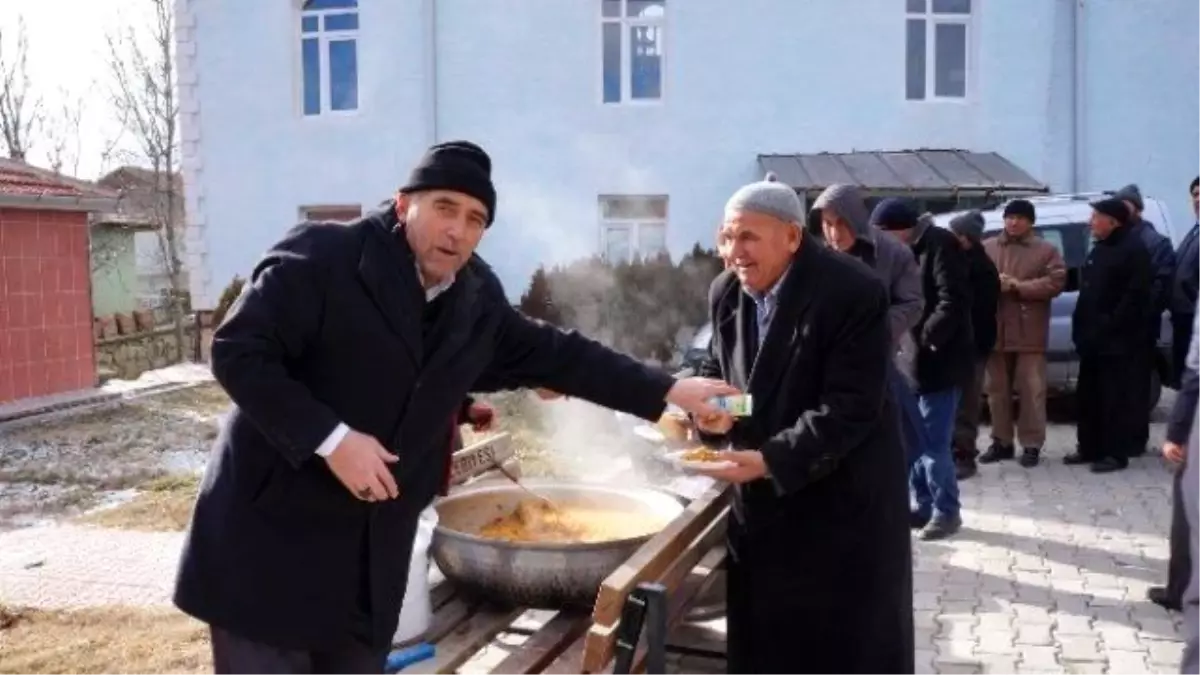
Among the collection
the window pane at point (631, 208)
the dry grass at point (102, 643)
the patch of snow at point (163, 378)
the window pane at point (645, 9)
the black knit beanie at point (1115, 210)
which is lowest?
the dry grass at point (102, 643)

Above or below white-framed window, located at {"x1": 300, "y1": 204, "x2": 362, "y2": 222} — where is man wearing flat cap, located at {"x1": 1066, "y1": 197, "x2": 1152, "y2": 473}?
below

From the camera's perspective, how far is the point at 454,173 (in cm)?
240

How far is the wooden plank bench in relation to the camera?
8.28 feet

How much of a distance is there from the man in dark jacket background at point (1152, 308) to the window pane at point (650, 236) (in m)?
7.89

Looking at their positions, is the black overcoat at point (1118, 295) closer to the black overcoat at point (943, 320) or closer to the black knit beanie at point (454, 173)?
the black overcoat at point (943, 320)

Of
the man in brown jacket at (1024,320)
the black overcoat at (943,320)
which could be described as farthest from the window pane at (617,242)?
the black overcoat at (943,320)

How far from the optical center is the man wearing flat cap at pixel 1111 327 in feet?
23.6

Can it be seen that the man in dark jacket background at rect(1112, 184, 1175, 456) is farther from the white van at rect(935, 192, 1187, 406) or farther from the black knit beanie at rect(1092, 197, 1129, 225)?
the white van at rect(935, 192, 1187, 406)

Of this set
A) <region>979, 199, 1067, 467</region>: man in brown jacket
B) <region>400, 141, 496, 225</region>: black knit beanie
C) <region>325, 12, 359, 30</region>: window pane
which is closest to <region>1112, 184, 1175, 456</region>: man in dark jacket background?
<region>979, 199, 1067, 467</region>: man in brown jacket

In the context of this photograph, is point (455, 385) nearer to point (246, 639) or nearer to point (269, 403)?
point (269, 403)

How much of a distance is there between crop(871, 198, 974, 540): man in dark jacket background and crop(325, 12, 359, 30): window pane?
38.9 ft

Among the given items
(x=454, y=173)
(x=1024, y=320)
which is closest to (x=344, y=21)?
(x=1024, y=320)

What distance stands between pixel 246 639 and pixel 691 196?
1308cm

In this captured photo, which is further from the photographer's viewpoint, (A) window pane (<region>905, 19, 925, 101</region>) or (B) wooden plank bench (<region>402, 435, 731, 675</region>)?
(A) window pane (<region>905, 19, 925, 101</region>)
